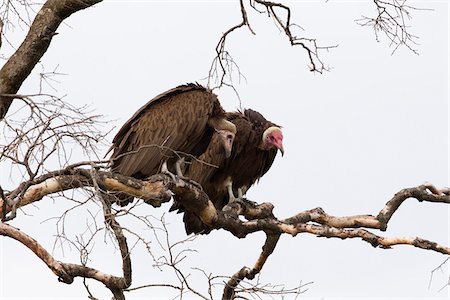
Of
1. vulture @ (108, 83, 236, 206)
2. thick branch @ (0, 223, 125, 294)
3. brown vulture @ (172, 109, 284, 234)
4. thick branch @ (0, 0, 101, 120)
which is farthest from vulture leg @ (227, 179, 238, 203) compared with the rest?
thick branch @ (0, 223, 125, 294)

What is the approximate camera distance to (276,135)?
9.02 metres

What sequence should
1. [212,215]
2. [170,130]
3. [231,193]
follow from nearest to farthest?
1. [212,215]
2. [170,130]
3. [231,193]

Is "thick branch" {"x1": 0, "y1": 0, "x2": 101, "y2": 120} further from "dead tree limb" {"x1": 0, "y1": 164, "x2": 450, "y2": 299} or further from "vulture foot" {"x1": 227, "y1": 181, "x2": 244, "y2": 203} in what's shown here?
"vulture foot" {"x1": 227, "y1": 181, "x2": 244, "y2": 203}

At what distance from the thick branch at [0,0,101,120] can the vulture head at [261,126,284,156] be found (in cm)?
289

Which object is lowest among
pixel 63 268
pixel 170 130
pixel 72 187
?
pixel 63 268

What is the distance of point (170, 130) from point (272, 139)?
154 cm

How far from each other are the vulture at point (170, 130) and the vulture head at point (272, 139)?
86cm

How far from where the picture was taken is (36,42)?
6.46m

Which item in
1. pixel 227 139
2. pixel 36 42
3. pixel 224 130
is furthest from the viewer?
pixel 227 139

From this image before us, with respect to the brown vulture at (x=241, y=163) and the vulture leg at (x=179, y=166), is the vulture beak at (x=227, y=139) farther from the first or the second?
the vulture leg at (x=179, y=166)

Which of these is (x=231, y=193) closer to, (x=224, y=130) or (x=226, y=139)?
(x=226, y=139)

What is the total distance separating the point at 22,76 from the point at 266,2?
1841mm

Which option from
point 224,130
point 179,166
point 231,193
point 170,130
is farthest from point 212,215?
point 231,193

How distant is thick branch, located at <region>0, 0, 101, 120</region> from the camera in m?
6.40
